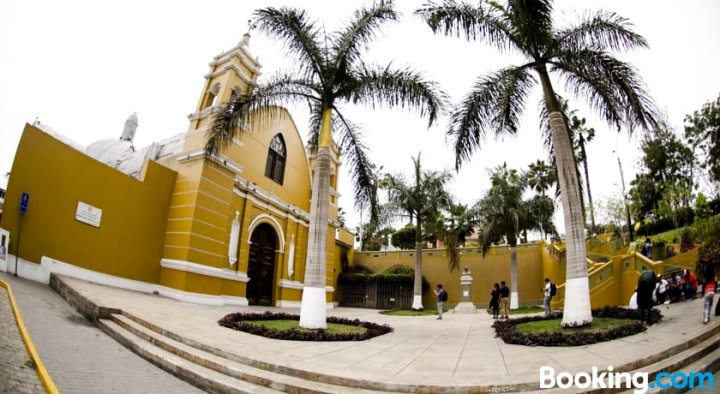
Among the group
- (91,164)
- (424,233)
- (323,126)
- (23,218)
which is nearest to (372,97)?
(323,126)

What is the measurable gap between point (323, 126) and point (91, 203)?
26.2 feet

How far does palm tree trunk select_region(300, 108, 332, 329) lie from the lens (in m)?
8.07

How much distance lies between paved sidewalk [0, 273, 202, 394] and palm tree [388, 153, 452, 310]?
15.6m

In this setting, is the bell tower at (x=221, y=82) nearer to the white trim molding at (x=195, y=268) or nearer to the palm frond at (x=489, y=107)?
the white trim molding at (x=195, y=268)

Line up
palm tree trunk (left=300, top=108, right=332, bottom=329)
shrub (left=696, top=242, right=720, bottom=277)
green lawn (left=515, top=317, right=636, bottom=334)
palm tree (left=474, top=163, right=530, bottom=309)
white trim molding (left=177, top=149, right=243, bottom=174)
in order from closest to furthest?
green lawn (left=515, top=317, right=636, bottom=334) < palm tree trunk (left=300, top=108, right=332, bottom=329) < shrub (left=696, top=242, right=720, bottom=277) < white trim molding (left=177, top=149, right=243, bottom=174) < palm tree (left=474, top=163, right=530, bottom=309)

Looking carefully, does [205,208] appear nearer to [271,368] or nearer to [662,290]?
[271,368]

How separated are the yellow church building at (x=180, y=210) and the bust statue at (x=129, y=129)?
266 centimetres

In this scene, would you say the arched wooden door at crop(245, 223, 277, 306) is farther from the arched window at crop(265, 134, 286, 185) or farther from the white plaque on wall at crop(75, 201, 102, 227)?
the white plaque on wall at crop(75, 201, 102, 227)

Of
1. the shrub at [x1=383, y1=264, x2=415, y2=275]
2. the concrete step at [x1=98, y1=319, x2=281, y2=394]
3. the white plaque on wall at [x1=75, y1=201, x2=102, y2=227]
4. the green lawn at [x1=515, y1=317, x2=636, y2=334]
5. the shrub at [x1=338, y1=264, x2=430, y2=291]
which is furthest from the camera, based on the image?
the shrub at [x1=383, y1=264, x2=415, y2=275]

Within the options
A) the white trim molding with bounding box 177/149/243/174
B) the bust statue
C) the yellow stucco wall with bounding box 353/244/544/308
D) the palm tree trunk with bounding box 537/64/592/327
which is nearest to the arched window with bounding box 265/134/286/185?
the white trim molding with bounding box 177/149/243/174

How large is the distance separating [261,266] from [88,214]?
26.0ft

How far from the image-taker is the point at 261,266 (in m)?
17.6

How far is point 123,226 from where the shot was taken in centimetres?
1219

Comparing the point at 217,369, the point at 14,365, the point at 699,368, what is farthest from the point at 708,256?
the point at 14,365
